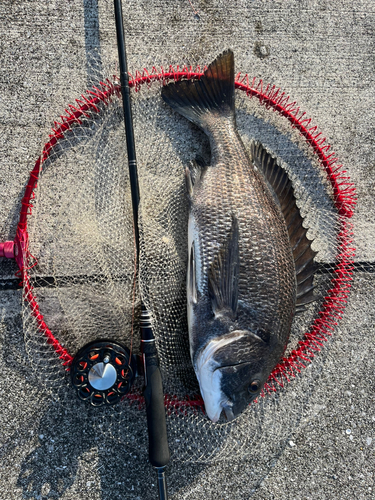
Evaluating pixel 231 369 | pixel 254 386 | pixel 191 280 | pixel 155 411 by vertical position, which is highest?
pixel 191 280

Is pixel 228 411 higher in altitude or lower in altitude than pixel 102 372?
lower

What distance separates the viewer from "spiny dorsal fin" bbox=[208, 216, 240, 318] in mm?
1715

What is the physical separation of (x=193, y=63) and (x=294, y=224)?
1297 millimetres

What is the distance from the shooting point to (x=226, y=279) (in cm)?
172

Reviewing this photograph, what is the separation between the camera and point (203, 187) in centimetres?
191

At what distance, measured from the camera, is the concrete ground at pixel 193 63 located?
2.09 meters

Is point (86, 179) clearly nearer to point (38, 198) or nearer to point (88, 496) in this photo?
point (38, 198)

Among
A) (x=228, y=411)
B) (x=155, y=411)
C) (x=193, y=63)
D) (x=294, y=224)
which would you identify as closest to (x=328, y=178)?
(x=294, y=224)

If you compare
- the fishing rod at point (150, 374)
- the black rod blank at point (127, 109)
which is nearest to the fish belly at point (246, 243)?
the fishing rod at point (150, 374)

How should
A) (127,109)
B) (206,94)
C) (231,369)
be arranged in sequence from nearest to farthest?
(231,369)
(127,109)
(206,94)

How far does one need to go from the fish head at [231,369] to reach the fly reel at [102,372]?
0.43 m

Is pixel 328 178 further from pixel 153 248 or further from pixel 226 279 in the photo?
pixel 153 248

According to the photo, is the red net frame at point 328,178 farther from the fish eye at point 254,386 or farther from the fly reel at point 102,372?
the fish eye at point 254,386

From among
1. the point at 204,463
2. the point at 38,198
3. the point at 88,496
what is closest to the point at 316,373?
the point at 204,463
